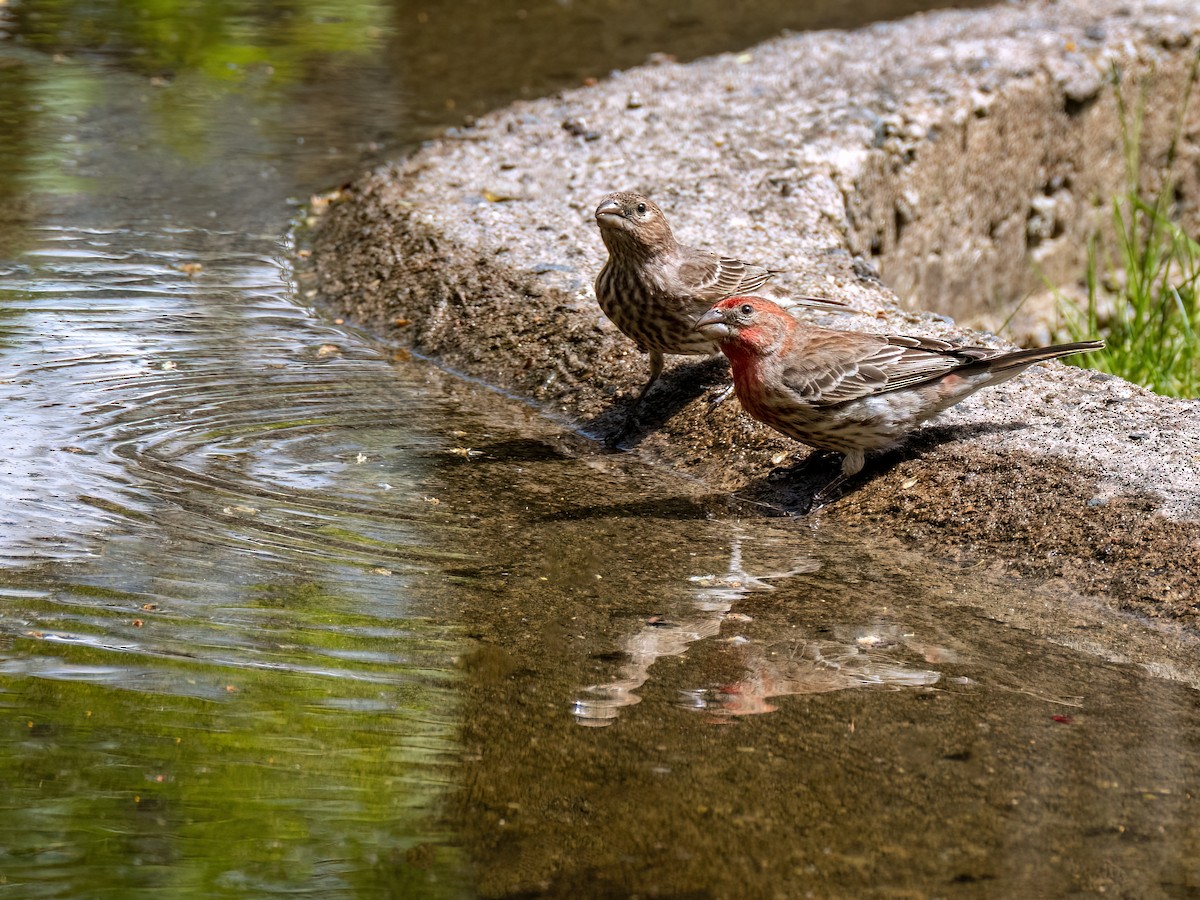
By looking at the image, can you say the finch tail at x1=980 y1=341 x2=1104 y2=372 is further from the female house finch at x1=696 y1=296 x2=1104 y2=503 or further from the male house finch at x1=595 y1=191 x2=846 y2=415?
the male house finch at x1=595 y1=191 x2=846 y2=415

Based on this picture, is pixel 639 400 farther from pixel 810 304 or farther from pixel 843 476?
pixel 843 476


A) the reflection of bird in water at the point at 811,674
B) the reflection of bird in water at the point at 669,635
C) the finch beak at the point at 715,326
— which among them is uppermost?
the finch beak at the point at 715,326

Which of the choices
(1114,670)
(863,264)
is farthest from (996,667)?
(863,264)

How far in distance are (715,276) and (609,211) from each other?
1.82ft

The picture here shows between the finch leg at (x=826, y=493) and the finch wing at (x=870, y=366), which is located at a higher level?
the finch wing at (x=870, y=366)

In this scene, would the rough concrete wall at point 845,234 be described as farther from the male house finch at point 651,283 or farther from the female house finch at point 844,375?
the male house finch at point 651,283

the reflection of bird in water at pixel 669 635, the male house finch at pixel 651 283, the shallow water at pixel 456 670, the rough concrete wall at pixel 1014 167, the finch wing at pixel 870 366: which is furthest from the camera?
the rough concrete wall at pixel 1014 167

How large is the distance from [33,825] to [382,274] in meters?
4.80

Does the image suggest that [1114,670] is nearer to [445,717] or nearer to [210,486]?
[445,717]

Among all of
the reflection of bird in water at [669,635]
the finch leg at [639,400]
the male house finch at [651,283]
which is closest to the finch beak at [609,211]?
the male house finch at [651,283]

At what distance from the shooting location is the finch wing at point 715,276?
19.6ft

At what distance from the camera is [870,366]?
5.33 metres

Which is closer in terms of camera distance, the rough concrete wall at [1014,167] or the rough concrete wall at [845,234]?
the rough concrete wall at [845,234]

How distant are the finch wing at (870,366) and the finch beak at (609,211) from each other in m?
1.13
